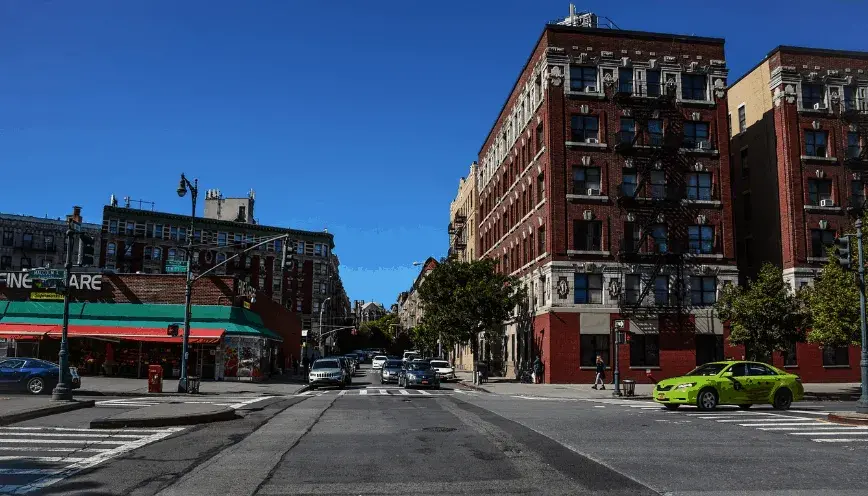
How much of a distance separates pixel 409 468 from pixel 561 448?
3392mm

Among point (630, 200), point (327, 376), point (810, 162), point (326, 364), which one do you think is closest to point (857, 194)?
point (810, 162)

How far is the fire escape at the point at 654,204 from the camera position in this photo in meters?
44.3

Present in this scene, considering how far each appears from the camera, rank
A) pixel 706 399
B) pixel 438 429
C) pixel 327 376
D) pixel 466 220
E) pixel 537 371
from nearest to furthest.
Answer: pixel 438 429, pixel 706 399, pixel 327 376, pixel 537 371, pixel 466 220

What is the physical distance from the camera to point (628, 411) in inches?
866

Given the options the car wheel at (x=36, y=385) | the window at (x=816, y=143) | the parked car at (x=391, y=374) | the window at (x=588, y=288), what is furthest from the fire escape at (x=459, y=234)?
the car wheel at (x=36, y=385)

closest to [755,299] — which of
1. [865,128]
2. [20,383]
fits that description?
[865,128]

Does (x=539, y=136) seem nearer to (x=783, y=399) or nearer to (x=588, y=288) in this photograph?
(x=588, y=288)

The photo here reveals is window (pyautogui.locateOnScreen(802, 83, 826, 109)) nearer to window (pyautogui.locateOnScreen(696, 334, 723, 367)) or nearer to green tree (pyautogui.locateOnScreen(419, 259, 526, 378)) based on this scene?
window (pyautogui.locateOnScreen(696, 334, 723, 367))

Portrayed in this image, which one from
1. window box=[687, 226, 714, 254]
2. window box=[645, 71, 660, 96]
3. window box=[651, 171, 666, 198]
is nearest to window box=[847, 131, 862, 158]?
window box=[687, 226, 714, 254]

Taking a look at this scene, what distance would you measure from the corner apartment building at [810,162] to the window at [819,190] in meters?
0.06

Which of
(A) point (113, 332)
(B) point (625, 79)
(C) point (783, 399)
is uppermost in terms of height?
(B) point (625, 79)

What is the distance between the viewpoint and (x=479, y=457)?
1183 cm

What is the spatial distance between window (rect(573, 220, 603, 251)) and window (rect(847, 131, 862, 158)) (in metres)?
17.5

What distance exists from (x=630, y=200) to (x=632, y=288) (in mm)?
5454
